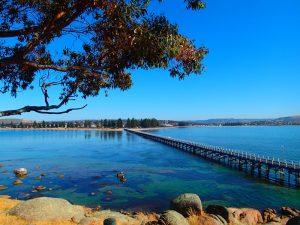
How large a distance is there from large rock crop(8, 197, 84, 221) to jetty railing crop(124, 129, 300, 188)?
1212 inches

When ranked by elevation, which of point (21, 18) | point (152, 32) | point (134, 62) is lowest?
point (134, 62)

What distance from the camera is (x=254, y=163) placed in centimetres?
5134

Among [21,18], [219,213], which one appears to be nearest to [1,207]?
[219,213]

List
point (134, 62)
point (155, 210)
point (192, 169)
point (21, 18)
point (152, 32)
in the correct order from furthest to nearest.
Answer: point (192, 169)
point (155, 210)
point (21, 18)
point (134, 62)
point (152, 32)

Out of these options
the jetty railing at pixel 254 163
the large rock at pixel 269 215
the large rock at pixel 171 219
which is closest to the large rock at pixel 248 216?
the large rock at pixel 269 215

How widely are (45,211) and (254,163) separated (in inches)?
1531

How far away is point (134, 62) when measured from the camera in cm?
936

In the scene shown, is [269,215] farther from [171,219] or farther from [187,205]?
[171,219]

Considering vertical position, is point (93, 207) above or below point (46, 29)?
below

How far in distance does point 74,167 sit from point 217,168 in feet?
83.4

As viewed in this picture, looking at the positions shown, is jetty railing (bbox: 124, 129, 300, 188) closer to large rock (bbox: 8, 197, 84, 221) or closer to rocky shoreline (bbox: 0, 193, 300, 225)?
rocky shoreline (bbox: 0, 193, 300, 225)

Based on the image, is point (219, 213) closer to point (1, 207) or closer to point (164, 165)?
point (1, 207)

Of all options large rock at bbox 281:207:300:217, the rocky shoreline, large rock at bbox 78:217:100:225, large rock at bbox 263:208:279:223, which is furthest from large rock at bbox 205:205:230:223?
large rock at bbox 281:207:300:217

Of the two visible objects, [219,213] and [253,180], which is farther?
[253,180]
